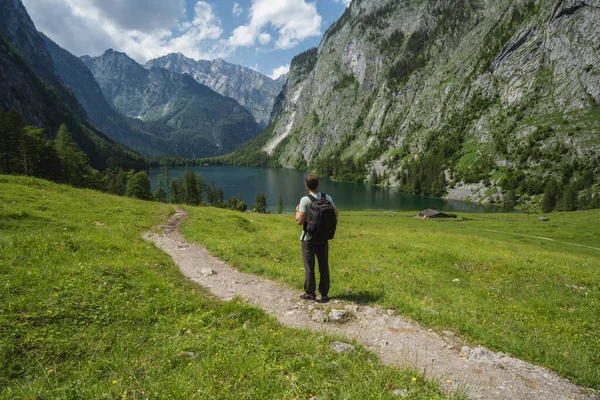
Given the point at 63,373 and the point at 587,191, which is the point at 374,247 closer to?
the point at 63,373

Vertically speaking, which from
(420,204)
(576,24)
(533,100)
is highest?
(576,24)

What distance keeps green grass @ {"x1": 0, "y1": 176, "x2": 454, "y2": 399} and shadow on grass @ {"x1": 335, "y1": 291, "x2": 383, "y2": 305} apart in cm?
377

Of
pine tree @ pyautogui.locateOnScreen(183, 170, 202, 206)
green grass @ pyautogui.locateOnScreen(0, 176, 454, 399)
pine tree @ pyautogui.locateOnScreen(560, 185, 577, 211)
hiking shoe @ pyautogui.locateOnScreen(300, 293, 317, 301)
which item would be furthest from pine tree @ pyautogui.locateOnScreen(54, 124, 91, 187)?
pine tree @ pyautogui.locateOnScreen(560, 185, 577, 211)

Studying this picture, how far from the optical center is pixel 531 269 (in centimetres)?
1664

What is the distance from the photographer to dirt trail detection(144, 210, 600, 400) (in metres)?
5.70

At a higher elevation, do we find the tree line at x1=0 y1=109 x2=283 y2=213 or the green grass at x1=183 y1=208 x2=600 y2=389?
the tree line at x1=0 y1=109 x2=283 y2=213

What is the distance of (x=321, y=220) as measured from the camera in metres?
9.98

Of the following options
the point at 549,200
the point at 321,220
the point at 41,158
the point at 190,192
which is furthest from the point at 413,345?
the point at 549,200

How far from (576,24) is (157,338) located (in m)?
257

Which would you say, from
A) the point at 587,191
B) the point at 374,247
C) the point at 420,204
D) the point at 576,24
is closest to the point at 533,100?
the point at 576,24

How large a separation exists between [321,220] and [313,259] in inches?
64.7

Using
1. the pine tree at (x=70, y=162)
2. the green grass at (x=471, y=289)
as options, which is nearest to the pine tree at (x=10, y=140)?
the pine tree at (x=70, y=162)

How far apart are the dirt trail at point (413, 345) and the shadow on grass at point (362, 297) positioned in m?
0.52

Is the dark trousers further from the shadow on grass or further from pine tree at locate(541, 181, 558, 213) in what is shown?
pine tree at locate(541, 181, 558, 213)
